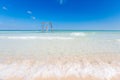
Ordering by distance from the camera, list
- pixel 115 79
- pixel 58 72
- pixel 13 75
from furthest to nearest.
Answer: pixel 58 72
pixel 13 75
pixel 115 79

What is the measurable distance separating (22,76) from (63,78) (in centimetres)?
119

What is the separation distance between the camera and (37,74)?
3.14m

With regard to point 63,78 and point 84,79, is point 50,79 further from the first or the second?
point 84,79

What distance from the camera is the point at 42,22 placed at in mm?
49594

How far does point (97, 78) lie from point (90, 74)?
28 cm

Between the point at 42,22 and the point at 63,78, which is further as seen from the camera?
the point at 42,22

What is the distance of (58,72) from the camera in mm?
3318

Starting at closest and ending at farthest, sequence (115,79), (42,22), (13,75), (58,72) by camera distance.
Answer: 1. (115,79)
2. (13,75)
3. (58,72)
4. (42,22)

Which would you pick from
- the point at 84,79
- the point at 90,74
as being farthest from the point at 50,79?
the point at 90,74

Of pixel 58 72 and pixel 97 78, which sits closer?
pixel 97 78

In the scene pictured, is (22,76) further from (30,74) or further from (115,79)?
(115,79)

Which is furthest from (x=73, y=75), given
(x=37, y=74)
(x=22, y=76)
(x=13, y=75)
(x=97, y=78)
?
(x=13, y=75)

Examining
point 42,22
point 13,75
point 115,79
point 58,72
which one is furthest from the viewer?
point 42,22

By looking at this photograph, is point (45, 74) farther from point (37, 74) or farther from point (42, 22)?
point (42, 22)
